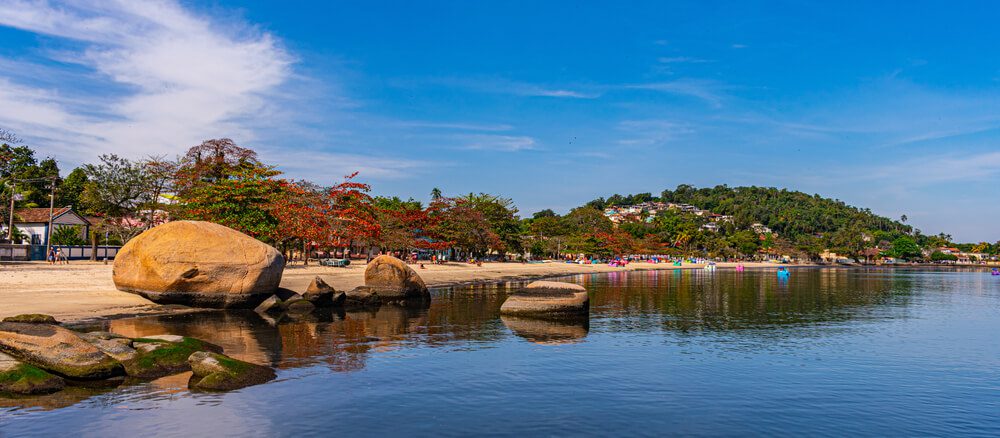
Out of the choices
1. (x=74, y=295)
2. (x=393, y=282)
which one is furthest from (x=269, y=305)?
(x=74, y=295)

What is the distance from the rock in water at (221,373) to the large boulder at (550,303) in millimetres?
14135

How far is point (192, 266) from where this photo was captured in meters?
24.3

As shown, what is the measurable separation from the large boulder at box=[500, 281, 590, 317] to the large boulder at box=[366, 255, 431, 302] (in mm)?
7521

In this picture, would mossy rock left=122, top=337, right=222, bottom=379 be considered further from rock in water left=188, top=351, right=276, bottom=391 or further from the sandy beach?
the sandy beach

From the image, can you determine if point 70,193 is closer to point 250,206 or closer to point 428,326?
point 250,206

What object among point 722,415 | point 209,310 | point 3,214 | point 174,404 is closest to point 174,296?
point 209,310

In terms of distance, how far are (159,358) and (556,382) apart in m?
9.22

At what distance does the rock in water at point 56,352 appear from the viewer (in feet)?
42.5

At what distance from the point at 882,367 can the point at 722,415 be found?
821cm

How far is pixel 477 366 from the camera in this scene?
54.0ft

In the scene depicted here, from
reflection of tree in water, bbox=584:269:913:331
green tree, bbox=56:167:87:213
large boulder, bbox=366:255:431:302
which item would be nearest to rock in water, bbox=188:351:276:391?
reflection of tree in water, bbox=584:269:913:331

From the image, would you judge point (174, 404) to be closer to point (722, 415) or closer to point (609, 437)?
point (609, 437)

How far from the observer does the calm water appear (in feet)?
36.8

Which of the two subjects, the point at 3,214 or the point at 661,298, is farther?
the point at 3,214
